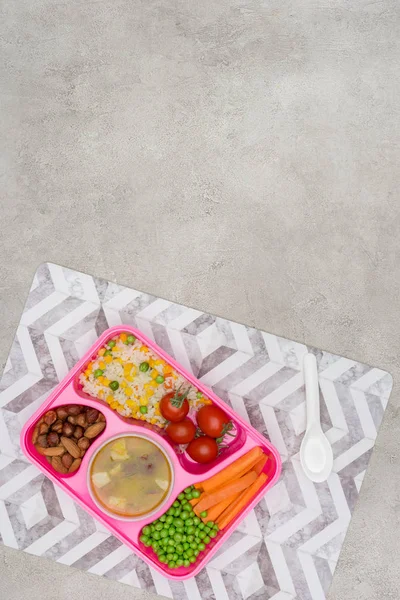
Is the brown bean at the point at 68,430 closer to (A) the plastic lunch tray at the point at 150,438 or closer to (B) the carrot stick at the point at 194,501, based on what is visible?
(A) the plastic lunch tray at the point at 150,438

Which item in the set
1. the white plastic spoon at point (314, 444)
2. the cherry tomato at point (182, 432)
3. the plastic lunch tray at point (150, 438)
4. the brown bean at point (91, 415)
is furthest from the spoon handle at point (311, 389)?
the brown bean at point (91, 415)

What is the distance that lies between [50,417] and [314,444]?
1105 mm

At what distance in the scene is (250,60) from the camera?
8.75 feet

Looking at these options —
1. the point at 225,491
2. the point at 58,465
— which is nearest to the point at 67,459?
the point at 58,465

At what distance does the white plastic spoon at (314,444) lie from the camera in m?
2.47

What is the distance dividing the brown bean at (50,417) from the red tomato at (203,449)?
0.56m

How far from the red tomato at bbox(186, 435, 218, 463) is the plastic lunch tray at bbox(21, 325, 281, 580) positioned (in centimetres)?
4

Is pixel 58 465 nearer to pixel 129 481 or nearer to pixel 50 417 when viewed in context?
pixel 50 417

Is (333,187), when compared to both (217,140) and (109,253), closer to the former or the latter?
(217,140)

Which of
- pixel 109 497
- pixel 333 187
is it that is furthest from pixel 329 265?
pixel 109 497

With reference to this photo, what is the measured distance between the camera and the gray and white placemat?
2523mm

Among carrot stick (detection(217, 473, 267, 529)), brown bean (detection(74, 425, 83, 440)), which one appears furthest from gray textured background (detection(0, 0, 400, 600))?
carrot stick (detection(217, 473, 267, 529))

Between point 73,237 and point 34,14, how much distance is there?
105 cm

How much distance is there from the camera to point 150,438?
7.64 feet
